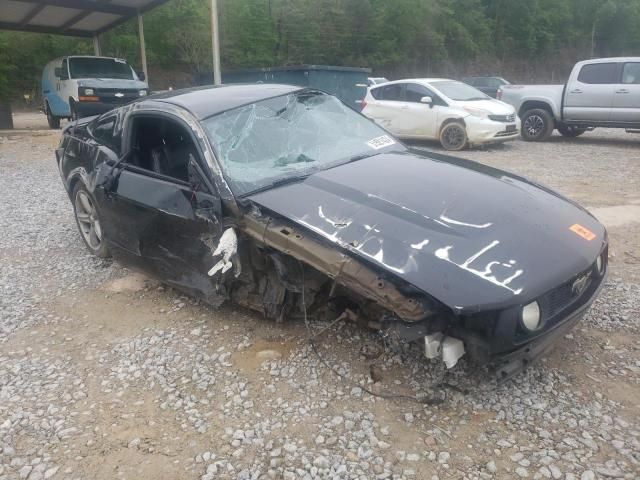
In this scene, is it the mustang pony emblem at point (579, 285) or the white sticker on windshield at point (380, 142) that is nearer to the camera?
the mustang pony emblem at point (579, 285)

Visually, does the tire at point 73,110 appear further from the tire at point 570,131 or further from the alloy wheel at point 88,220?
the tire at point 570,131

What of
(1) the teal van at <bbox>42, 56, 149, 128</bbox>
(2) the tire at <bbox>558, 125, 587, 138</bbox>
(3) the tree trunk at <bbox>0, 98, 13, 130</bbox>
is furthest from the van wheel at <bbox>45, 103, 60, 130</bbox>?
(2) the tire at <bbox>558, 125, 587, 138</bbox>

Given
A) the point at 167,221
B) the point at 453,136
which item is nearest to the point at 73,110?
the point at 453,136

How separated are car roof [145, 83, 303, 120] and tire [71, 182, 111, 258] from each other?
1145 millimetres

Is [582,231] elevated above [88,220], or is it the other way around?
[582,231]

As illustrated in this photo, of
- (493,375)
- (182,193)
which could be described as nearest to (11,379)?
(182,193)

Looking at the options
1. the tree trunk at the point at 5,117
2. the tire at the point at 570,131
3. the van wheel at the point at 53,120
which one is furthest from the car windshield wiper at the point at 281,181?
the tree trunk at the point at 5,117

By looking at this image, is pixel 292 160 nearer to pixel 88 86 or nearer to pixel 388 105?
pixel 388 105

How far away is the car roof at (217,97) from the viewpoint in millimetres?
3752

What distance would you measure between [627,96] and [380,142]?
9.03m

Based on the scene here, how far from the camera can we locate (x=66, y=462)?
2.42 m

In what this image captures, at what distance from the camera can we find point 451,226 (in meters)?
2.73

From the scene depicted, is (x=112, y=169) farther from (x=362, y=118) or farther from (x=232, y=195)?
(x=362, y=118)

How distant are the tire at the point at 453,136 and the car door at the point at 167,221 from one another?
765 centimetres
